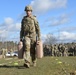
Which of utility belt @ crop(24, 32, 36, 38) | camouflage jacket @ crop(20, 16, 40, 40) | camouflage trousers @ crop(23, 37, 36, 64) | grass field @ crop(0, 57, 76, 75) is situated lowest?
grass field @ crop(0, 57, 76, 75)

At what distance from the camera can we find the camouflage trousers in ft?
47.3

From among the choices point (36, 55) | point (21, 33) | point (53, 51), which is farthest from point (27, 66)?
point (53, 51)

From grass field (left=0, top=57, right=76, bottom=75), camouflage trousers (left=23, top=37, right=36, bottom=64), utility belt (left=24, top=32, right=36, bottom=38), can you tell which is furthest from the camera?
utility belt (left=24, top=32, right=36, bottom=38)

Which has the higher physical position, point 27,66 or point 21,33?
point 21,33

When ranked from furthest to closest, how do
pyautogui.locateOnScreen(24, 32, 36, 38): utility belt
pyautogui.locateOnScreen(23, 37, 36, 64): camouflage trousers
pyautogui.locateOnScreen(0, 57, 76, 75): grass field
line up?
pyautogui.locateOnScreen(24, 32, 36, 38): utility belt
pyautogui.locateOnScreen(23, 37, 36, 64): camouflage trousers
pyautogui.locateOnScreen(0, 57, 76, 75): grass field

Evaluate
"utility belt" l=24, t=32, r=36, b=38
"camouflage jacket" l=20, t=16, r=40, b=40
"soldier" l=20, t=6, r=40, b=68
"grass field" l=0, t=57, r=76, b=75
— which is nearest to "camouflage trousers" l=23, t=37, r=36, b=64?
"soldier" l=20, t=6, r=40, b=68

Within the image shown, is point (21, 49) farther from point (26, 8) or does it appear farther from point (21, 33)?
point (26, 8)

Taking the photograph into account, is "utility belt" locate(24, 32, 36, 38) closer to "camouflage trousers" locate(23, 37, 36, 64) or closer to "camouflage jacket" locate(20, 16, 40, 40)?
"camouflage jacket" locate(20, 16, 40, 40)

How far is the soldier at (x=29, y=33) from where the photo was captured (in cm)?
1449

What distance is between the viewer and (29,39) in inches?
576

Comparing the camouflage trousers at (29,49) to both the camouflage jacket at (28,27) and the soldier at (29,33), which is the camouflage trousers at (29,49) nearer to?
the soldier at (29,33)

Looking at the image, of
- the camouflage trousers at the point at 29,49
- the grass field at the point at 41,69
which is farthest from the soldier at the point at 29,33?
the grass field at the point at 41,69

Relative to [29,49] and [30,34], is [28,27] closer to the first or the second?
[30,34]

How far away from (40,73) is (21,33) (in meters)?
3.29
